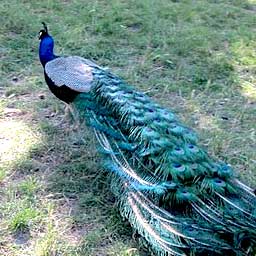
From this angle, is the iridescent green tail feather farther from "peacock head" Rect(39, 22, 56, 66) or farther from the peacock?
"peacock head" Rect(39, 22, 56, 66)

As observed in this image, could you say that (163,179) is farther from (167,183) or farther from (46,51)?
(46,51)

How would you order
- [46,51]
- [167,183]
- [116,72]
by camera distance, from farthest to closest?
[116,72] → [46,51] → [167,183]

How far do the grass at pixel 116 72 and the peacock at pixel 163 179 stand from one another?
0.19 meters

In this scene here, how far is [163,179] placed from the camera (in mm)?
2447

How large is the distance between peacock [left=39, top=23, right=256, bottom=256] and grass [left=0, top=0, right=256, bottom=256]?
0.19 meters

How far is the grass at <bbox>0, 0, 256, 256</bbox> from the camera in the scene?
8.58 ft

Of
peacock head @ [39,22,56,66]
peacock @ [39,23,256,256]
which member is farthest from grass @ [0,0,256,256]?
peacock head @ [39,22,56,66]

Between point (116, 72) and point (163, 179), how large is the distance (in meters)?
1.78

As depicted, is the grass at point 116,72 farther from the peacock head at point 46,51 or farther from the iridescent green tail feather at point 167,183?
the peacock head at point 46,51

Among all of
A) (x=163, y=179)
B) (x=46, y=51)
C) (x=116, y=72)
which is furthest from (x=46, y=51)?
(x=163, y=179)

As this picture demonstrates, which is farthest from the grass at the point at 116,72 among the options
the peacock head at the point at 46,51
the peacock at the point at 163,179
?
the peacock head at the point at 46,51

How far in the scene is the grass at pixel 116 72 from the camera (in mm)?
2615

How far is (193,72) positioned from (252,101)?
52 centimetres

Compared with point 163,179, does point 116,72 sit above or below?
below
